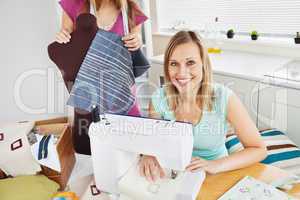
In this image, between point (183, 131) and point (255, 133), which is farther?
point (255, 133)

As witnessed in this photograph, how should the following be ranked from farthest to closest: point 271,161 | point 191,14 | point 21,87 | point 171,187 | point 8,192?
point 191,14 < point 21,87 < point 271,161 < point 8,192 < point 171,187

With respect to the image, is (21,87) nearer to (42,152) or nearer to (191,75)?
(42,152)

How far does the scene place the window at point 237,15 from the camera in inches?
75.4

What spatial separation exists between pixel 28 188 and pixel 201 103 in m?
0.75

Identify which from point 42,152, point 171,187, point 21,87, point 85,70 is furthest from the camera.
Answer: point 21,87

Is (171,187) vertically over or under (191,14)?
under

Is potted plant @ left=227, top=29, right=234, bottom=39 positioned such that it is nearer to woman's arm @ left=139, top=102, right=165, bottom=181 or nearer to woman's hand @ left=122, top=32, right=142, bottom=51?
woman's hand @ left=122, top=32, right=142, bottom=51

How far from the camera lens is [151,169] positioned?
37.3 inches

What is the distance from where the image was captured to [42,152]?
1145mm

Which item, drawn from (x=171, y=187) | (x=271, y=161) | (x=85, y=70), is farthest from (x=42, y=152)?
(x=271, y=161)

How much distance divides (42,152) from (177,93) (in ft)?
2.02

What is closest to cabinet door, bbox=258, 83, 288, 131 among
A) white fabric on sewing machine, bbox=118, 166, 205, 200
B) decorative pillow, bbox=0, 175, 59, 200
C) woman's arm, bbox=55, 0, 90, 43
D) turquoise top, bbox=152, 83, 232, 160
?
turquoise top, bbox=152, 83, 232, 160

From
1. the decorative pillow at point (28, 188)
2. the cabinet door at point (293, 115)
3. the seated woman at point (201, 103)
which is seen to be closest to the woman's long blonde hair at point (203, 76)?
the seated woman at point (201, 103)

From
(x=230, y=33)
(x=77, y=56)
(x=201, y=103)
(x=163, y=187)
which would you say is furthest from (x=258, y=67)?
(x=163, y=187)
